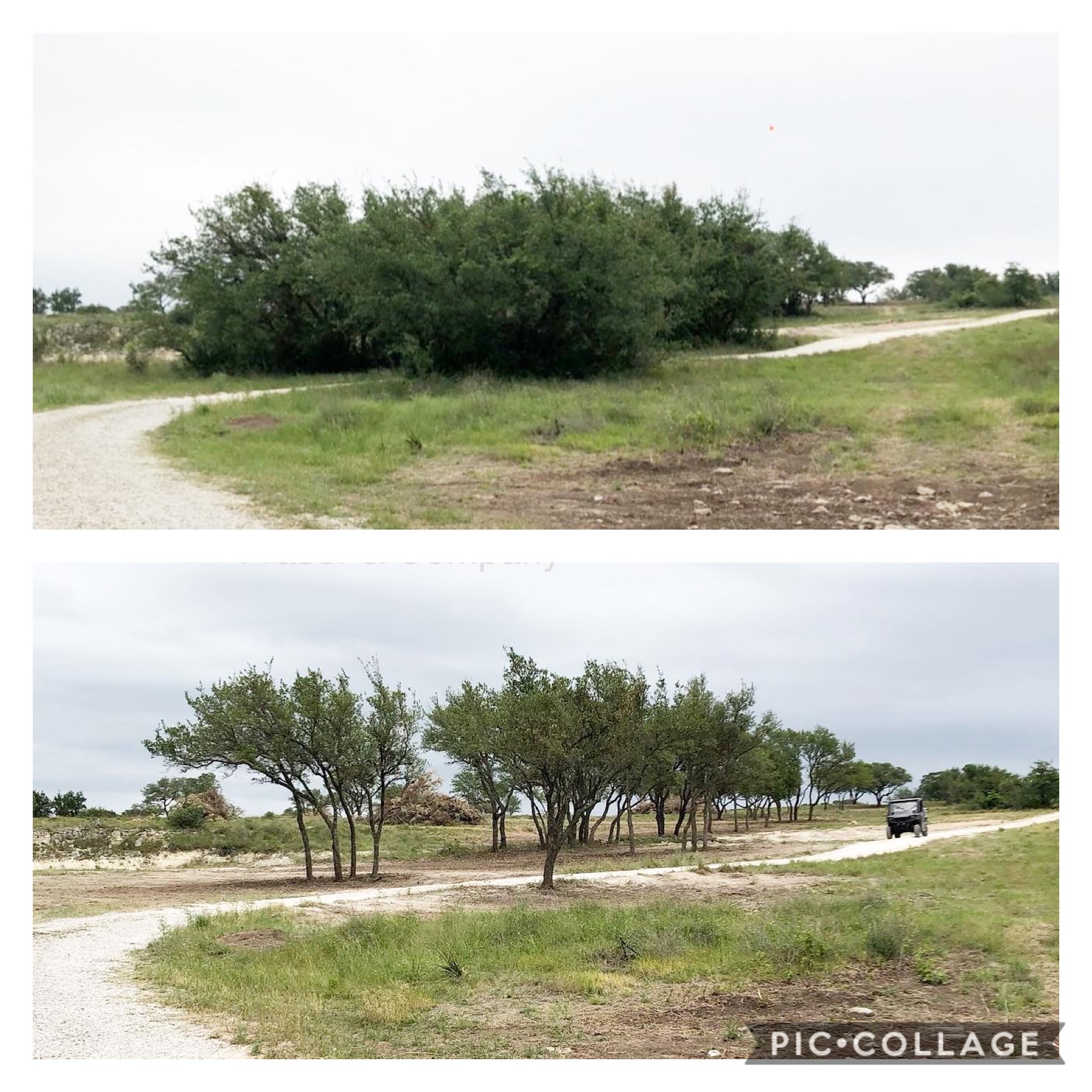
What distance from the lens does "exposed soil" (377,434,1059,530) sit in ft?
45.6

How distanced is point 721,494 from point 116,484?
8.51m

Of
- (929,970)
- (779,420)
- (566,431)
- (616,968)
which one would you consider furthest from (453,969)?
(779,420)

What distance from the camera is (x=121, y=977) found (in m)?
12.5

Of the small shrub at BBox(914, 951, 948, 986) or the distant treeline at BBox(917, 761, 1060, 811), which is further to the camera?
the distant treeline at BBox(917, 761, 1060, 811)

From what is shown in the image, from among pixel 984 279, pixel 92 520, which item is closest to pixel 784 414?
pixel 92 520

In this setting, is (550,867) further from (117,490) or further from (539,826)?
(117,490)

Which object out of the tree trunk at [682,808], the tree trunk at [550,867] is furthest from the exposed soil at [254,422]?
the tree trunk at [682,808]

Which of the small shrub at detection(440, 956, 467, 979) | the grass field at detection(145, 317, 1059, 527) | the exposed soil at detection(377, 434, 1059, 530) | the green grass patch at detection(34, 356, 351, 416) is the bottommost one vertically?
the small shrub at detection(440, 956, 467, 979)

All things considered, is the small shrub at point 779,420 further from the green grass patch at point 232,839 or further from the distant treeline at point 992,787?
the green grass patch at point 232,839

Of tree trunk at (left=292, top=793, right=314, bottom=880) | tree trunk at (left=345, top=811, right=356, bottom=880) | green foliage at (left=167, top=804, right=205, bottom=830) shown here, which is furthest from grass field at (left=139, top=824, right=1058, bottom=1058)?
green foliage at (left=167, top=804, right=205, bottom=830)

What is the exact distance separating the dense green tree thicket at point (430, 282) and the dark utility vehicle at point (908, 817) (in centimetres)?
1294

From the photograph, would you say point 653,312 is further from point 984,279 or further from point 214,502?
point 984,279

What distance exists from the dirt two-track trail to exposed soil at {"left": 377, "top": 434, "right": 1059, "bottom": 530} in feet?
7.77

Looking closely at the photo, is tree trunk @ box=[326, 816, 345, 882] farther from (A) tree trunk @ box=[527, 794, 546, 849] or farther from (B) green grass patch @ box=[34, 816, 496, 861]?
(A) tree trunk @ box=[527, 794, 546, 849]
